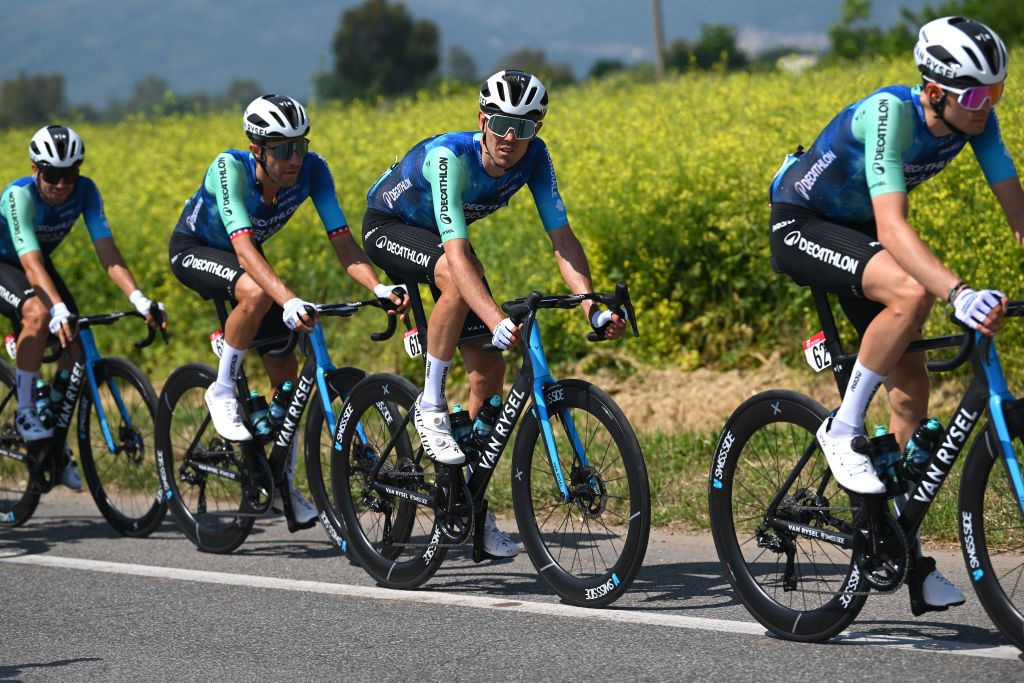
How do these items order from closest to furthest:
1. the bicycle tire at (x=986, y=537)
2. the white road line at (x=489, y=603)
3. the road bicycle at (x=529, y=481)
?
the bicycle tire at (x=986, y=537) → the white road line at (x=489, y=603) → the road bicycle at (x=529, y=481)

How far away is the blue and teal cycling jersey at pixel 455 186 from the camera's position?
19.8ft

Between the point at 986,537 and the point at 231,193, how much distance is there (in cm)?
389

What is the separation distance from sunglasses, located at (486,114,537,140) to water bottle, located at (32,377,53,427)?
11.8 feet

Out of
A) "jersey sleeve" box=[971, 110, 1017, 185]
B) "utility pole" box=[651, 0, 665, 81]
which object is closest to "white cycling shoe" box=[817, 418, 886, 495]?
"jersey sleeve" box=[971, 110, 1017, 185]

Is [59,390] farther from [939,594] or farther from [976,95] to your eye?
[976,95]

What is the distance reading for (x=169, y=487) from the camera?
7742 millimetres

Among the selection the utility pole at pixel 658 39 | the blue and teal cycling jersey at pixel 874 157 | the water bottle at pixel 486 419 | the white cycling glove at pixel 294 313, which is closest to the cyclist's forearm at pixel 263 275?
the white cycling glove at pixel 294 313

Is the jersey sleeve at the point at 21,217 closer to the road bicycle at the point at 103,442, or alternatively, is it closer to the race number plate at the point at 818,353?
the road bicycle at the point at 103,442

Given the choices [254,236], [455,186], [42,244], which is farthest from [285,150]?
[42,244]

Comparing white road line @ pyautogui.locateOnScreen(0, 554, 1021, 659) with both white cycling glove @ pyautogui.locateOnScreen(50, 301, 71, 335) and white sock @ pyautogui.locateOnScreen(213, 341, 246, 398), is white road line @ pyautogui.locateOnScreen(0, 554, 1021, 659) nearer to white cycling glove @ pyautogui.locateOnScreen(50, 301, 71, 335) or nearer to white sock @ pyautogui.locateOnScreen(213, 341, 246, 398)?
white sock @ pyautogui.locateOnScreen(213, 341, 246, 398)

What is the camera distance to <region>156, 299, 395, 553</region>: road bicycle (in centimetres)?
692

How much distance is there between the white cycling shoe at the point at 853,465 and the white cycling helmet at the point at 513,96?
1855mm

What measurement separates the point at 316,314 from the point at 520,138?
1311 mm

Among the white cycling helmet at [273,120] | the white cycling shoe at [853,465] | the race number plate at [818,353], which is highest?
the white cycling helmet at [273,120]
